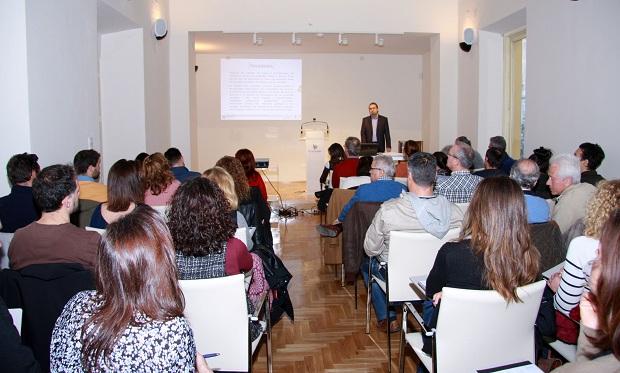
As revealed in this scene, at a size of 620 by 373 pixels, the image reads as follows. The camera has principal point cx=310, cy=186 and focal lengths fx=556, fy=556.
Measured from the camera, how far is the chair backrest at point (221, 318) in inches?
88.4

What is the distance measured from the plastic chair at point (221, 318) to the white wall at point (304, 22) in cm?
770

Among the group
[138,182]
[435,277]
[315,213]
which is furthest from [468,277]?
[315,213]

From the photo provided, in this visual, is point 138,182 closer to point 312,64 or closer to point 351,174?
point 351,174

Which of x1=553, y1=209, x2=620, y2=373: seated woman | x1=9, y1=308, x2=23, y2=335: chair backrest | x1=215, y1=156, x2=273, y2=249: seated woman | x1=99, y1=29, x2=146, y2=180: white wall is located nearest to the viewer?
x1=553, y1=209, x2=620, y2=373: seated woman

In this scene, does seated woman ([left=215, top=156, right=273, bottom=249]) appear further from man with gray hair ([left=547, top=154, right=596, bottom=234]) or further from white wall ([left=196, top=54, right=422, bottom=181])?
white wall ([left=196, top=54, right=422, bottom=181])

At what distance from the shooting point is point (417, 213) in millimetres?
3234

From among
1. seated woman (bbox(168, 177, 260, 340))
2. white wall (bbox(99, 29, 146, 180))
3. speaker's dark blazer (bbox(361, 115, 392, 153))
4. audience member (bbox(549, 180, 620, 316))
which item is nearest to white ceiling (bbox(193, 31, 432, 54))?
speaker's dark blazer (bbox(361, 115, 392, 153))

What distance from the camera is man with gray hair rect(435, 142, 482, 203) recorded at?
14.1 ft

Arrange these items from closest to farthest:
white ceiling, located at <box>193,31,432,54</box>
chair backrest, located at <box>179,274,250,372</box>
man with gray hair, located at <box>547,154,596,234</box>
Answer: chair backrest, located at <box>179,274,250,372</box> < man with gray hair, located at <box>547,154,596,234</box> < white ceiling, located at <box>193,31,432,54</box>

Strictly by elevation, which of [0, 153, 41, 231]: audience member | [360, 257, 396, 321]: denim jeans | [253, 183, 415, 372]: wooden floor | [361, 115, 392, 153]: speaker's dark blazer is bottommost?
[253, 183, 415, 372]: wooden floor

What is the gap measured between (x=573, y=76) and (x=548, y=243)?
12.8 ft

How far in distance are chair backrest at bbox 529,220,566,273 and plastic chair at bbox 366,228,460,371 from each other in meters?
0.45

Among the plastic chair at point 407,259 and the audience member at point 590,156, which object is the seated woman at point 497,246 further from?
the audience member at point 590,156

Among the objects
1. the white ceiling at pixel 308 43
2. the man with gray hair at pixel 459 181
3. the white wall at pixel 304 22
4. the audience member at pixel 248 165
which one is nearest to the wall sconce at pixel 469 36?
the white wall at pixel 304 22
